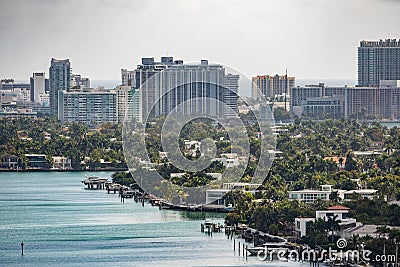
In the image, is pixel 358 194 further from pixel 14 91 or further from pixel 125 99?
pixel 14 91

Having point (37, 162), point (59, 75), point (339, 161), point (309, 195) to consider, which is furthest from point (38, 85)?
point (309, 195)

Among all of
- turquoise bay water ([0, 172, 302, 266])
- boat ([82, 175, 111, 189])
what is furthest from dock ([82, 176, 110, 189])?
turquoise bay water ([0, 172, 302, 266])

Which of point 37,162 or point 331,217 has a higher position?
point 37,162

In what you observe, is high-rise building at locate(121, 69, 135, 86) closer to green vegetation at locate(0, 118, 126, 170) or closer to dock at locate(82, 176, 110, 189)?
green vegetation at locate(0, 118, 126, 170)

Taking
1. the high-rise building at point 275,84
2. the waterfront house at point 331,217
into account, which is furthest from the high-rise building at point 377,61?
the waterfront house at point 331,217

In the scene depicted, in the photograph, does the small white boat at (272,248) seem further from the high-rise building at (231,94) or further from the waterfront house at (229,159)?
the high-rise building at (231,94)

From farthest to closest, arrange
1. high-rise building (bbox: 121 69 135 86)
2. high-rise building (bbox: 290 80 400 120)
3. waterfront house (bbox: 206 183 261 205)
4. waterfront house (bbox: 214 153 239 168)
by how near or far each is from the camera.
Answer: high-rise building (bbox: 290 80 400 120) → high-rise building (bbox: 121 69 135 86) → waterfront house (bbox: 214 153 239 168) → waterfront house (bbox: 206 183 261 205)

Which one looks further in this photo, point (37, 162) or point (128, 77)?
point (128, 77)

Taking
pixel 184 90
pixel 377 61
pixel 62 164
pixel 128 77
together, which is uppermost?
pixel 377 61
